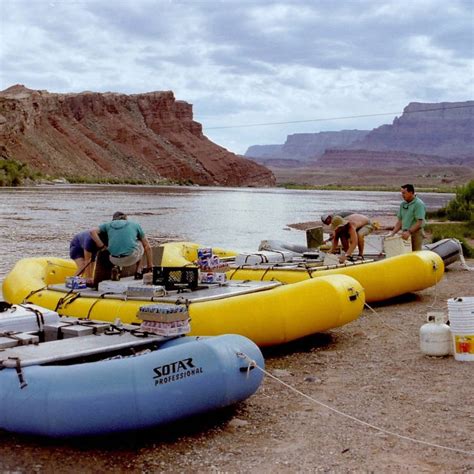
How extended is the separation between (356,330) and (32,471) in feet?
16.1

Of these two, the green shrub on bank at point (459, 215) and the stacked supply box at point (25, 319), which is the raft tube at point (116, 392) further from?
the green shrub on bank at point (459, 215)

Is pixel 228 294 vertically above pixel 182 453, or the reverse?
pixel 228 294

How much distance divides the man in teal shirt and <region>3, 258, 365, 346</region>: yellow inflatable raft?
3.59 meters

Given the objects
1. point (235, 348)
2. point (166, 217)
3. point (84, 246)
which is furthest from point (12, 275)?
point (166, 217)

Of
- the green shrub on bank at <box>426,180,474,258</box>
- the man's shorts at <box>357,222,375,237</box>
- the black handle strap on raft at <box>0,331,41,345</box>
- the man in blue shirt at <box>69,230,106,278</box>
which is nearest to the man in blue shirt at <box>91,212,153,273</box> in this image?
the man in blue shirt at <box>69,230,106,278</box>

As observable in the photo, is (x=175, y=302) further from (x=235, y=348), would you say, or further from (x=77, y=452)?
(x=77, y=452)

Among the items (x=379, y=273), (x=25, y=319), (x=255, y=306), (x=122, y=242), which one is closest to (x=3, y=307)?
(x=25, y=319)

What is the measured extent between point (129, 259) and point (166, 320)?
312 centimetres

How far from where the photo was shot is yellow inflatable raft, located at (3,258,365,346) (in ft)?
24.5

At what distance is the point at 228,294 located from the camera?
25.9ft

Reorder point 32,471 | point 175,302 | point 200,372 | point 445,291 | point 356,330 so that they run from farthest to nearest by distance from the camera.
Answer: point 445,291, point 356,330, point 175,302, point 200,372, point 32,471

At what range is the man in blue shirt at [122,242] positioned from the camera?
9.05m

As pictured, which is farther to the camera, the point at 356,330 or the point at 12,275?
the point at 12,275

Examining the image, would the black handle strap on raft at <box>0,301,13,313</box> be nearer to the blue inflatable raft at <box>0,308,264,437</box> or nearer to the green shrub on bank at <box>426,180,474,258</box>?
the blue inflatable raft at <box>0,308,264,437</box>
